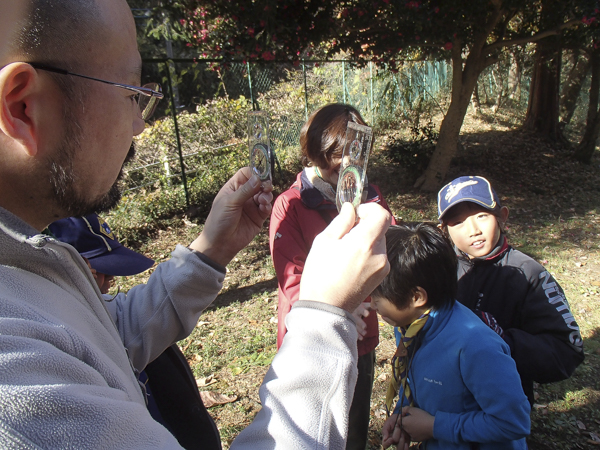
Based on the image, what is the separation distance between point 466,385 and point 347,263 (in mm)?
985

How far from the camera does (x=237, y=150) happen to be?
736 centimetres

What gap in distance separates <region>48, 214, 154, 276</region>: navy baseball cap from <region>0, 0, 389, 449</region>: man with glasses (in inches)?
35.2

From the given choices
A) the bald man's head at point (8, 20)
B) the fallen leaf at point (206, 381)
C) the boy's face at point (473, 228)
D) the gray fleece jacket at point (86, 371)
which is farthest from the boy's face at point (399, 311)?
the fallen leaf at point (206, 381)

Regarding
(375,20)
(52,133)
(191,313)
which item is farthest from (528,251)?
(52,133)

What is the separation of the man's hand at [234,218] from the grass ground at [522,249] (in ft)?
6.60

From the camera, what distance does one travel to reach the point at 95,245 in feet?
6.22

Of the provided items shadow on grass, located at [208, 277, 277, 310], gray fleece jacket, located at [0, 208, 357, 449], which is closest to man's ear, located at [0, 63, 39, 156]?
gray fleece jacket, located at [0, 208, 357, 449]

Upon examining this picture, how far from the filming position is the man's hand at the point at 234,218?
5.05 ft

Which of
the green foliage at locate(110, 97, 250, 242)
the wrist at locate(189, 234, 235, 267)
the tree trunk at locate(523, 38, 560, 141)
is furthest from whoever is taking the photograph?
the tree trunk at locate(523, 38, 560, 141)

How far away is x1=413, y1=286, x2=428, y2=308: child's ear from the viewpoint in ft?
5.71

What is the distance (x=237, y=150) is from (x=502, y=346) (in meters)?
6.30

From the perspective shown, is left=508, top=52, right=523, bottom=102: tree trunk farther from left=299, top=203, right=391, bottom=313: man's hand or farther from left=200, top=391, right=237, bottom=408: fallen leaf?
left=299, top=203, right=391, bottom=313: man's hand

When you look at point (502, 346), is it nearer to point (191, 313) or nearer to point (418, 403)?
point (418, 403)

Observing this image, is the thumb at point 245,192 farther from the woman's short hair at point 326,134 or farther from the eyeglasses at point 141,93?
the woman's short hair at point 326,134
